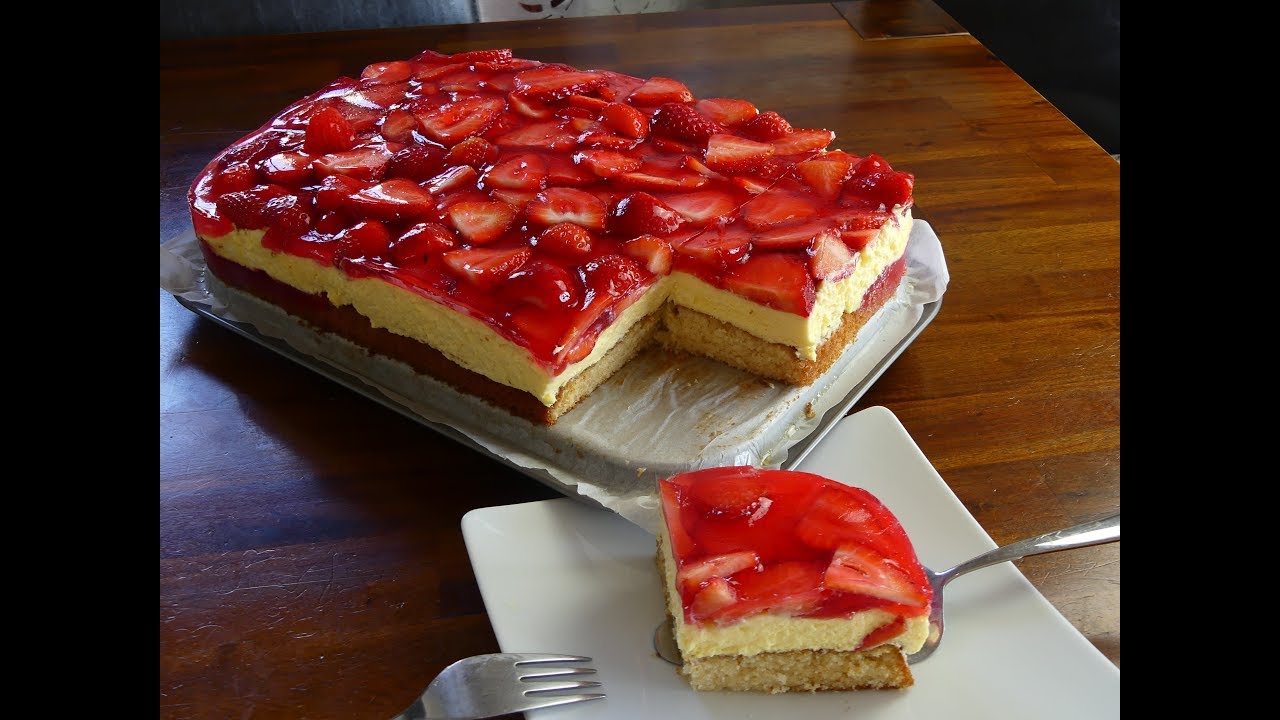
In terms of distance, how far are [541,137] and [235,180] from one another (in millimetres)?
763

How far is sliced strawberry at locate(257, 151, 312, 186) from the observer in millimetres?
2582

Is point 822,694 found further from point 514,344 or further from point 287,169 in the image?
point 287,169

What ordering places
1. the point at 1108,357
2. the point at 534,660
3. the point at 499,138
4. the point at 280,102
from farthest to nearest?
1. the point at 280,102
2. the point at 499,138
3. the point at 1108,357
4. the point at 534,660

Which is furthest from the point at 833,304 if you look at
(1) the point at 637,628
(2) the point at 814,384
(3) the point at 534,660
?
(3) the point at 534,660

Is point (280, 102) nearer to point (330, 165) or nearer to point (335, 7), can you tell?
point (335, 7)

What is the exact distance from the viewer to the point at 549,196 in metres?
2.43

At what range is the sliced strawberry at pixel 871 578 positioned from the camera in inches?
64.9

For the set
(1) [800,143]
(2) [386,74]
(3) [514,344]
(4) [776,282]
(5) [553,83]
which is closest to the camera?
(3) [514,344]

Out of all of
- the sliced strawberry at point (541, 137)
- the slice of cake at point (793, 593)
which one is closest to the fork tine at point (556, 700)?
the slice of cake at point (793, 593)

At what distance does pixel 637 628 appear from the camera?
181 centimetres

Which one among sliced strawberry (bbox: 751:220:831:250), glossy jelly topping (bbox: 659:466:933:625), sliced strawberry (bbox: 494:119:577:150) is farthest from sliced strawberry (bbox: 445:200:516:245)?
glossy jelly topping (bbox: 659:466:933:625)

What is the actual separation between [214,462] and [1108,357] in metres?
2.04

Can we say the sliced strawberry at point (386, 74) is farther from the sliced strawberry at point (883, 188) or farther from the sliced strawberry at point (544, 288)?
the sliced strawberry at point (883, 188)

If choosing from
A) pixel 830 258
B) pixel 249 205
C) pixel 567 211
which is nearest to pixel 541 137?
pixel 567 211
